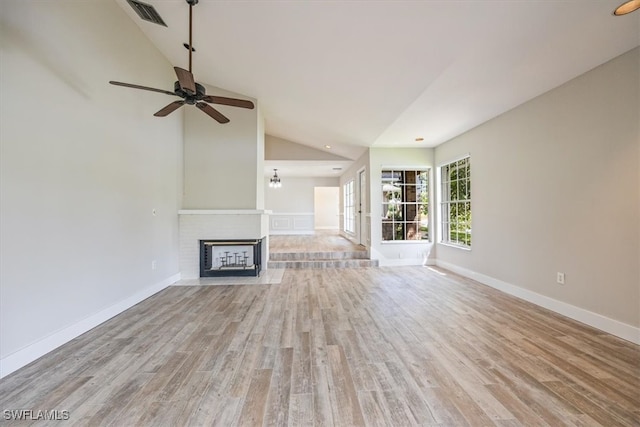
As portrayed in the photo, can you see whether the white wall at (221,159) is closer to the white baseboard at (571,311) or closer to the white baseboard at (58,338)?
the white baseboard at (58,338)

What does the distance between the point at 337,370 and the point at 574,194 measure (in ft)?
10.5

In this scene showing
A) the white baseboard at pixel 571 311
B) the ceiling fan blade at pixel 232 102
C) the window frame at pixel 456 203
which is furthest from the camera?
the window frame at pixel 456 203

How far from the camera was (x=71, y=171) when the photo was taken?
2586 millimetres

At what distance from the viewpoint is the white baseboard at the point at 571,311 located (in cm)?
256

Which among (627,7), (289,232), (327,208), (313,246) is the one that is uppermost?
(627,7)

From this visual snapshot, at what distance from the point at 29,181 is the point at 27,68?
89cm

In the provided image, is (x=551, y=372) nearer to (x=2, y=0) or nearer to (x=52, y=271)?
(x=52, y=271)

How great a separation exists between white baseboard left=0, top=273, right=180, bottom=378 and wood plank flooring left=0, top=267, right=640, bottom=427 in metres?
0.06

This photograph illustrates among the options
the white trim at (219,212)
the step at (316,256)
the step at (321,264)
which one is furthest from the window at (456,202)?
the white trim at (219,212)

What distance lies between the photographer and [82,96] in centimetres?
275

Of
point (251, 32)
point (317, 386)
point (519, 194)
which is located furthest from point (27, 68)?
point (519, 194)

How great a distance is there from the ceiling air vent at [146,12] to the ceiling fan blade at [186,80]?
1.19 m

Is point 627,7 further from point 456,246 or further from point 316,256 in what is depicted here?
point 316,256

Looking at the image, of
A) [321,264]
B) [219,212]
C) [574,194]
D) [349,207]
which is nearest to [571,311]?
[574,194]
